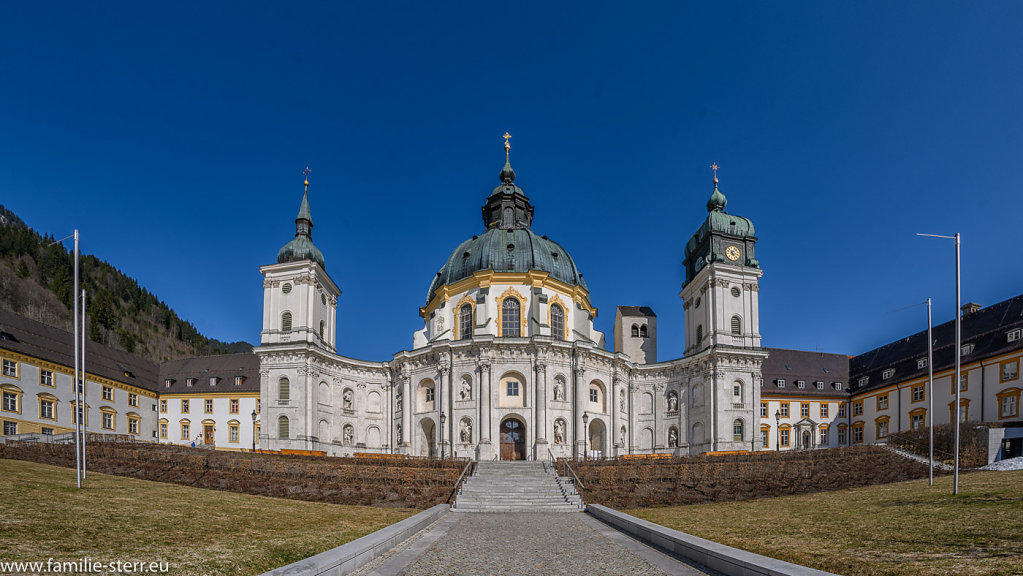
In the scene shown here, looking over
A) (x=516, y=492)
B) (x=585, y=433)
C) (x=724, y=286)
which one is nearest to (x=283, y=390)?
(x=585, y=433)

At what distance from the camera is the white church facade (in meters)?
56.4

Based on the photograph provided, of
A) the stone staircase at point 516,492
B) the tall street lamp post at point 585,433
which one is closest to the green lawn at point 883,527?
the stone staircase at point 516,492

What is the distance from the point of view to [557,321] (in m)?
62.3

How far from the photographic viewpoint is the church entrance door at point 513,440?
5591 cm

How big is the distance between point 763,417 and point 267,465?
52101 mm

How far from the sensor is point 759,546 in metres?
13.9

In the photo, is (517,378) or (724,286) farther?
(724,286)

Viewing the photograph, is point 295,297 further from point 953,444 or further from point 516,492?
point 953,444

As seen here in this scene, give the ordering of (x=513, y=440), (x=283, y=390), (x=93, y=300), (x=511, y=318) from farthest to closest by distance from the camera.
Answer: (x=93, y=300) → (x=511, y=318) → (x=283, y=390) → (x=513, y=440)

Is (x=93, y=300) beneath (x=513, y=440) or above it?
above

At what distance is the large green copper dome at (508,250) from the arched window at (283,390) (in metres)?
16.6

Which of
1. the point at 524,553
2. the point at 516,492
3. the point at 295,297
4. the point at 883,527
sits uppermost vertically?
the point at 295,297

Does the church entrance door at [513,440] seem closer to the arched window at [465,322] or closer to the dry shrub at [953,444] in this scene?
the arched window at [465,322]

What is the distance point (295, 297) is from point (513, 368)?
2166 centimetres
